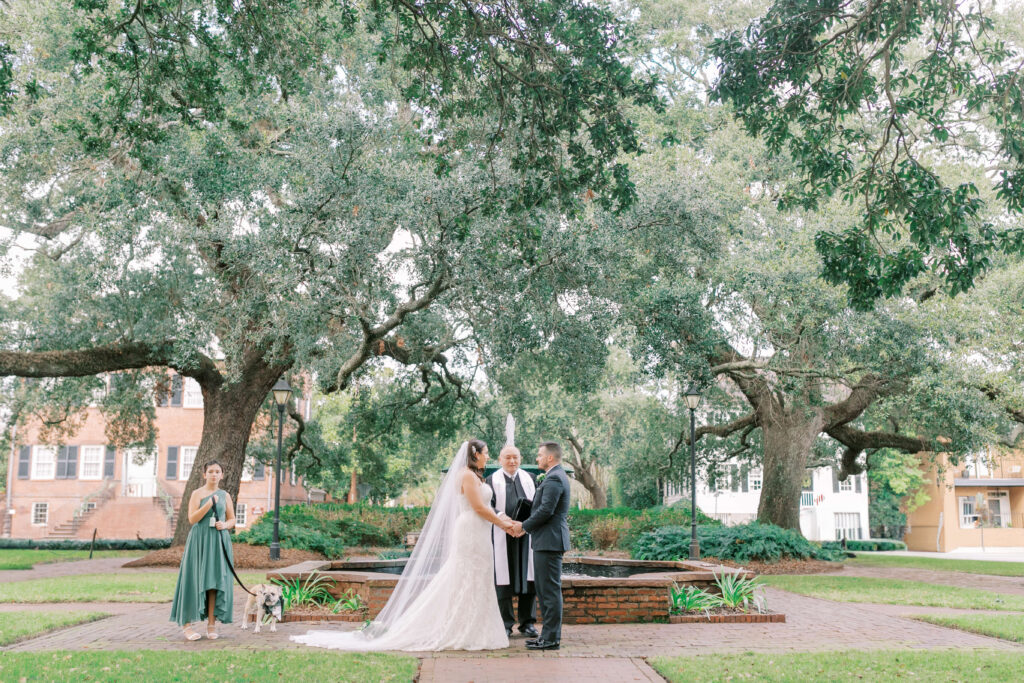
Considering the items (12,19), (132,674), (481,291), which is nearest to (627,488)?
(481,291)

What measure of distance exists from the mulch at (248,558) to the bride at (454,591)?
12.1 m

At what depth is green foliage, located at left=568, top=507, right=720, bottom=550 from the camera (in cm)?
2656

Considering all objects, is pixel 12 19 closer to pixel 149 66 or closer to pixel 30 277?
pixel 149 66

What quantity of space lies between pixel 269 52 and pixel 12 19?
26.8 feet

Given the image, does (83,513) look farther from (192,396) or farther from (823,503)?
(823,503)

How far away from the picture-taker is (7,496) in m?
46.6

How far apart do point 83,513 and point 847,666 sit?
43.2m

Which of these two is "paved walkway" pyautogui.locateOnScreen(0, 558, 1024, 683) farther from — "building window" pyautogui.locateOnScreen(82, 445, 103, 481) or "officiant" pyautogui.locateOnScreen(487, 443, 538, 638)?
"building window" pyautogui.locateOnScreen(82, 445, 103, 481)

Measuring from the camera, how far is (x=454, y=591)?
924cm

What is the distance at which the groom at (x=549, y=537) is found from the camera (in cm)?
912

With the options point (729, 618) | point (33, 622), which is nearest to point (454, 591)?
point (729, 618)

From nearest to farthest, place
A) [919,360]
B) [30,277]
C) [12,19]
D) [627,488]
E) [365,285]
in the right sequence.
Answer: [12,19] → [365,285] → [919,360] → [30,277] → [627,488]

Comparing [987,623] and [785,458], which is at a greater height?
[785,458]

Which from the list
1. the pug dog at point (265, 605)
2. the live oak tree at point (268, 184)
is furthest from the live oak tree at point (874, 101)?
the pug dog at point (265, 605)
